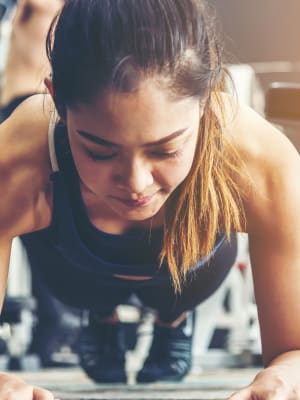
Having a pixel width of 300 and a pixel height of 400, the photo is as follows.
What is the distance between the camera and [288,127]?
0.97 meters

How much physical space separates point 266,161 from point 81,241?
25 centimetres

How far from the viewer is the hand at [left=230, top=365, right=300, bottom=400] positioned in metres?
0.71

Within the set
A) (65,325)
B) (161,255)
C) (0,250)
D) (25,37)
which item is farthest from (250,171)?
(65,325)

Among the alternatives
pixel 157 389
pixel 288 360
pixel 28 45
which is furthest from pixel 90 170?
pixel 157 389

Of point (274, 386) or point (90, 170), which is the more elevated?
point (90, 170)

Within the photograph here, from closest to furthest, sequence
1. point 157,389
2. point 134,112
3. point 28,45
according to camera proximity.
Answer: point 134,112 → point 28,45 → point 157,389

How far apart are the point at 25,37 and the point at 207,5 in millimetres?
517

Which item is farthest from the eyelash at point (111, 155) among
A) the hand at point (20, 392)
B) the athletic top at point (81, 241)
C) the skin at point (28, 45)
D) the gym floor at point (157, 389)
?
the gym floor at point (157, 389)

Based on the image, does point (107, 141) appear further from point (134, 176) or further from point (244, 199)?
point (244, 199)

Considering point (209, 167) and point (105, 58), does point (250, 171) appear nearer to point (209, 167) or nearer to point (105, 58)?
point (209, 167)

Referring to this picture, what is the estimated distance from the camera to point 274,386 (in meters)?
0.72

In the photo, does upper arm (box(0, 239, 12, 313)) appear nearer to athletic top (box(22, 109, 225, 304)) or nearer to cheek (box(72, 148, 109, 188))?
athletic top (box(22, 109, 225, 304))

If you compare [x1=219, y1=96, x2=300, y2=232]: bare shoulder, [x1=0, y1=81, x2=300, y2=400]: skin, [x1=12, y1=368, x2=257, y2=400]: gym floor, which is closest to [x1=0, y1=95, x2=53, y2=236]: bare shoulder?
[x1=0, y1=81, x2=300, y2=400]: skin

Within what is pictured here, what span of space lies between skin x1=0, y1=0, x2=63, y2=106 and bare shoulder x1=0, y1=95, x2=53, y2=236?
32 cm
